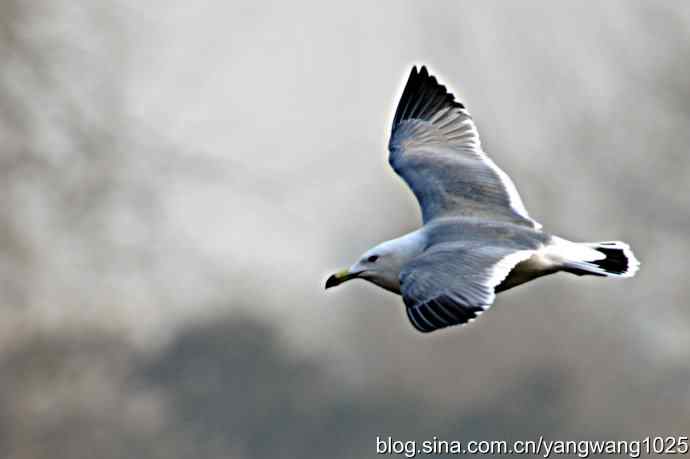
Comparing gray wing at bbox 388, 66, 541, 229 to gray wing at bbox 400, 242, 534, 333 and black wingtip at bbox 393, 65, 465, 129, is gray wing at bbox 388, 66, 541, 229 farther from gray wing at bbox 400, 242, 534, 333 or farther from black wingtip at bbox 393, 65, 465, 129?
gray wing at bbox 400, 242, 534, 333

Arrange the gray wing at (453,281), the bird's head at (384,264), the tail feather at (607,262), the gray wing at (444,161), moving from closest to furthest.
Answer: the gray wing at (453,281) → the tail feather at (607,262) → the bird's head at (384,264) → the gray wing at (444,161)

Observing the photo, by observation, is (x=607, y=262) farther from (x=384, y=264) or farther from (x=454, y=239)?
(x=384, y=264)

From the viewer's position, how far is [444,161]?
34.3 ft

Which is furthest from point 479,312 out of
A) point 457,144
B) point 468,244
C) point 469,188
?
point 457,144

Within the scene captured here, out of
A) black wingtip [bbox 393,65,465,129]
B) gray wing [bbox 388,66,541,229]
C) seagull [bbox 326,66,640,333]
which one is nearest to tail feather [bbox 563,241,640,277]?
seagull [bbox 326,66,640,333]

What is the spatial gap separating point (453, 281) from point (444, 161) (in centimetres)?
237

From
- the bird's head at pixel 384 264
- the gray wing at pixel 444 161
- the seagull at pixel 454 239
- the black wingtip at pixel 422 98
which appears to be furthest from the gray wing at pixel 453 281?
the black wingtip at pixel 422 98

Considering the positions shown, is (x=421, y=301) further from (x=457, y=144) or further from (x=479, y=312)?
(x=457, y=144)

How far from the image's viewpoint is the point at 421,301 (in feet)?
26.9

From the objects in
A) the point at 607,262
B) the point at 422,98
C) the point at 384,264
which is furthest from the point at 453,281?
the point at 422,98

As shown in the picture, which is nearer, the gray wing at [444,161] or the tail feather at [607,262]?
the tail feather at [607,262]

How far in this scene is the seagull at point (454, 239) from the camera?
27.0ft

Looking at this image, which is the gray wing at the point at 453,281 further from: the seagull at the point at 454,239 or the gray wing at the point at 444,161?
the gray wing at the point at 444,161

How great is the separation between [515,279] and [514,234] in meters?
0.33
